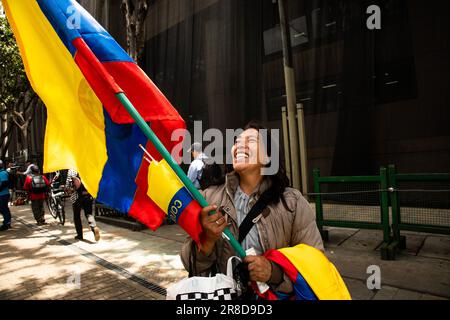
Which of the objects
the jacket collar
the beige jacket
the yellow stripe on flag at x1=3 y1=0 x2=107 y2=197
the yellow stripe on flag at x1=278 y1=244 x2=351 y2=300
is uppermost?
the yellow stripe on flag at x1=3 y1=0 x2=107 y2=197

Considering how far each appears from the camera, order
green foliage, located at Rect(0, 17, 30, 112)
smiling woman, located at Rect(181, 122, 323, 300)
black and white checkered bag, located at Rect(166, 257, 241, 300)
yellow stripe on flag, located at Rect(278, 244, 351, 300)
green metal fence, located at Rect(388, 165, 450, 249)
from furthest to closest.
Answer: green foliage, located at Rect(0, 17, 30, 112), green metal fence, located at Rect(388, 165, 450, 249), smiling woman, located at Rect(181, 122, 323, 300), black and white checkered bag, located at Rect(166, 257, 241, 300), yellow stripe on flag, located at Rect(278, 244, 351, 300)

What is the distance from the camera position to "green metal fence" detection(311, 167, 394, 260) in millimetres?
4902

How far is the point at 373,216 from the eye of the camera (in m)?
5.23

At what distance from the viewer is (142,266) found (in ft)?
16.0

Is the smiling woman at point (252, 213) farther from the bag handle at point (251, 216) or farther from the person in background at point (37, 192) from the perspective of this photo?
the person in background at point (37, 192)

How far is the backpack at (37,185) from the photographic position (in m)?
8.84

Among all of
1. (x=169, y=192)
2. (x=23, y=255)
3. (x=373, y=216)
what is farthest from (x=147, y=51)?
(x=169, y=192)

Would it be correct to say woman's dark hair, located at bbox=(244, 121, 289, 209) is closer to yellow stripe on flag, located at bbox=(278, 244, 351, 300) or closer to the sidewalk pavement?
yellow stripe on flag, located at bbox=(278, 244, 351, 300)

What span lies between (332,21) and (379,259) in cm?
610

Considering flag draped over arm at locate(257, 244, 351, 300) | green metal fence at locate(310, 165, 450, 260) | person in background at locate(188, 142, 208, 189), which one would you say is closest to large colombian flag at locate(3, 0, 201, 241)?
flag draped over arm at locate(257, 244, 351, 300)

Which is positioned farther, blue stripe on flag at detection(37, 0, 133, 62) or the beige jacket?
blue stripe on flag at detection(37, 0, 133, 62)

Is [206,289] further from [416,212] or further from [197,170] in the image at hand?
[416,212]

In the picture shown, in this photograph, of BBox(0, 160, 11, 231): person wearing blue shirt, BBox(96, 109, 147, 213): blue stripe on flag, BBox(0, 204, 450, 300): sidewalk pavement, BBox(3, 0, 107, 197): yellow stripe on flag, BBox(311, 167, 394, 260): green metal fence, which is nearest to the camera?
BBox(96, 109, 147, 213): blue stripe on flag
